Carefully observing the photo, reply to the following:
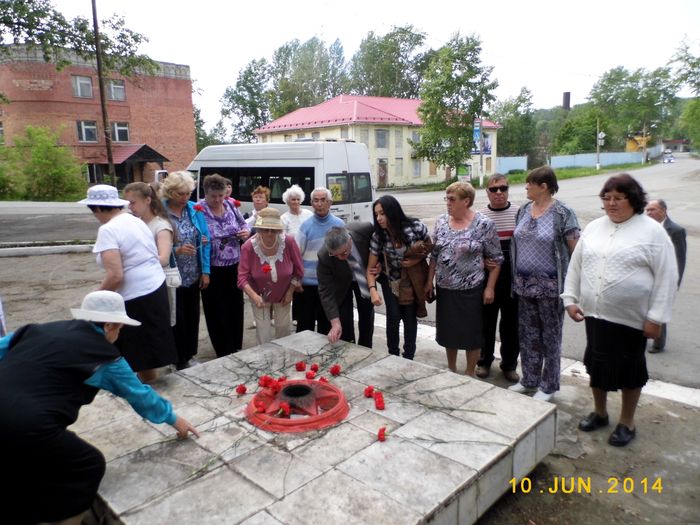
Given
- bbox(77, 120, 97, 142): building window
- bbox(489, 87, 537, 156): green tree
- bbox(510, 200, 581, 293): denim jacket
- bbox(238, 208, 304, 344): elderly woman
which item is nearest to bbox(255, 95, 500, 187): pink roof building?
bbox(77, 120, 97, 142): building window

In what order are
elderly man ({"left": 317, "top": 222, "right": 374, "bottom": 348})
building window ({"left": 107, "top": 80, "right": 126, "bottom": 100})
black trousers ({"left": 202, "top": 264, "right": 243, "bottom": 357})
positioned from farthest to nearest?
building window ({"left": 107, "top": 80, "right": 126, "bottom": 100}) < black trousers ({"left": 202, "top": 264, "right": 243, "bottom": 357}) < elderly man ({"left": 317, "top": 222, "right": 374, "bottom": 348})

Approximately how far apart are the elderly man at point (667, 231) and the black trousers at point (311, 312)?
3246mm

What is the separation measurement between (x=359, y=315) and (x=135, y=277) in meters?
2.00

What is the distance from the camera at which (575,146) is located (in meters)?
58.8

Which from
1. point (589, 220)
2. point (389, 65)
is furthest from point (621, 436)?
point (389, 65)

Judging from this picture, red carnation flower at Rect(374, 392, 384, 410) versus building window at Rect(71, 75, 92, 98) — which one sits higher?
building window at Rect(71, 75, 92, 98)

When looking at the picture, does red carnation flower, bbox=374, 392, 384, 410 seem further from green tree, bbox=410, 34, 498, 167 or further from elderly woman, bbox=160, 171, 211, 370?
green tree, bbox=410, 34, 498, 167

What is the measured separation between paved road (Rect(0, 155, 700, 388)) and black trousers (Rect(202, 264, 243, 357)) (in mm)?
3488

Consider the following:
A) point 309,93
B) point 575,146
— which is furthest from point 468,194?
point 575,146

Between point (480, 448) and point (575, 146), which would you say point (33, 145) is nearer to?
point (480, 448)

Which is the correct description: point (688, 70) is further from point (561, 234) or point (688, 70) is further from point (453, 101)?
point (561, 234)

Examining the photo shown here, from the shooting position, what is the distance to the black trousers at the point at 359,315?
15.2ft

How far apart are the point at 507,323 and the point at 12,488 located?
3842 millimetres

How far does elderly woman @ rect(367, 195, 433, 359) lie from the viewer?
4215 mm
